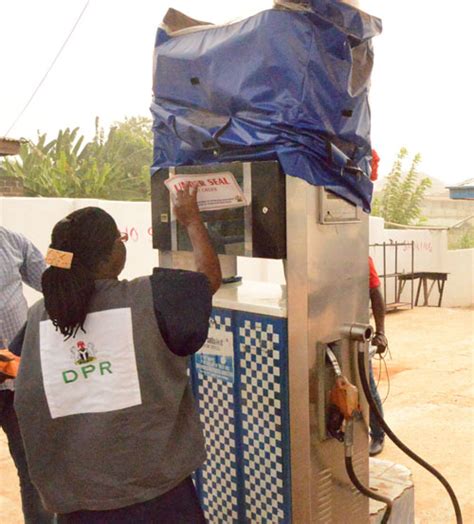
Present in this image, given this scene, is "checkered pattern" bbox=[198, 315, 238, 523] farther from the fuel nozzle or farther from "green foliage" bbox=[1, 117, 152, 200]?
"green foliage" bbox=[1, 117, 152, 200]

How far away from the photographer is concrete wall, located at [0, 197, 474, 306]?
693cm

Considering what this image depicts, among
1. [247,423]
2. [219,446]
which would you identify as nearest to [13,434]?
[219,446]

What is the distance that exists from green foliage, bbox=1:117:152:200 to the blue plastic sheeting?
11.0 metres

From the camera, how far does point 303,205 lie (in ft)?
7.68

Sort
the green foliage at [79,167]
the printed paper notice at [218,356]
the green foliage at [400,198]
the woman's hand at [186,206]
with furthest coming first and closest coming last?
the green foliage at [400,198] < the green foliage at [79,167] < the printed paper notice at [218,356] < the woman's hand at [186,206]

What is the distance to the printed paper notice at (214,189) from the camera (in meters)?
2.42

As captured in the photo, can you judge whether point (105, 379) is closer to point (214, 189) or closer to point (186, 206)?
point (186, 206)

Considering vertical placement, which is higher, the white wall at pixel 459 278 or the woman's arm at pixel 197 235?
the woman's arm at pixel 197 235

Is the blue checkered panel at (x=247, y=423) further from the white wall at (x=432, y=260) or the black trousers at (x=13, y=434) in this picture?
the white wall at (x=432, y=260)

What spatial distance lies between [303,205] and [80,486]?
3.85ft

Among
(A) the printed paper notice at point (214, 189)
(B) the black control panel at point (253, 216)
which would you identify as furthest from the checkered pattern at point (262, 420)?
(A) the printed paper notice at point (214, 189)

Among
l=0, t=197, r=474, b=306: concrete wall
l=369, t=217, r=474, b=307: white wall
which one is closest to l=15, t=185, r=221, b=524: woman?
l=0, t=197, r=474, b=306: concrete wall

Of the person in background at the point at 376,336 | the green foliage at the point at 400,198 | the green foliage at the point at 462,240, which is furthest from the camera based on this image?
the green foliage at the point at 462,240

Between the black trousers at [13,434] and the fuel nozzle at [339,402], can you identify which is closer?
the fuel nozzle at [339,402]
